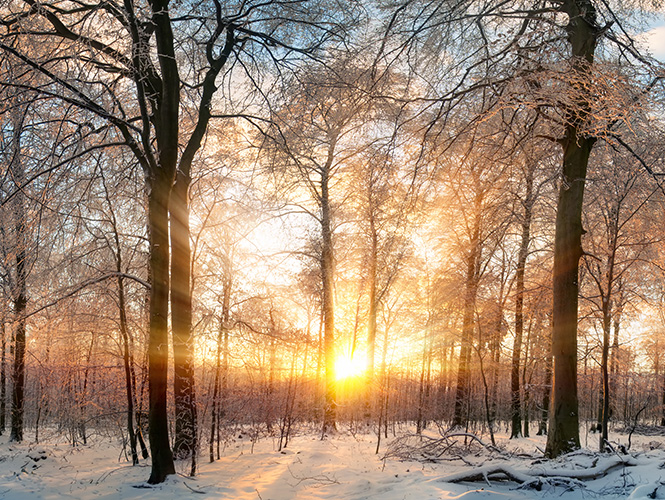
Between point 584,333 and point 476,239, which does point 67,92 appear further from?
point 584,333

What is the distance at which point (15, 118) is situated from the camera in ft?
16.8

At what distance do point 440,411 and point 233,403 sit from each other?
11034 mm

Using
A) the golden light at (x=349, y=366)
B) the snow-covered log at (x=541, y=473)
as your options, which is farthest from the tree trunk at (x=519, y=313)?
the snow-covered log at (x=541, y=473)

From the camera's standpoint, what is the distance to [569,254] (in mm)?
7117

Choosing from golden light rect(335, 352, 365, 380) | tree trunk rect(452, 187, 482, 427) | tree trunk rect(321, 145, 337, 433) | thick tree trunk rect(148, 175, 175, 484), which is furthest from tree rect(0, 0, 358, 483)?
golden light rect(335, 352, 365, 380)

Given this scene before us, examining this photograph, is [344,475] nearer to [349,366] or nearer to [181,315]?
[181,315]

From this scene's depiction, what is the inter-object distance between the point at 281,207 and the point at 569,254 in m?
8.41

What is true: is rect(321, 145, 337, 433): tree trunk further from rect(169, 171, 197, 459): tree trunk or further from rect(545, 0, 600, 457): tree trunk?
rect(545, 0, 600, 457): tree trunk

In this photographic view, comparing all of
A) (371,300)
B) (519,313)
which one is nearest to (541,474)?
(519,313)

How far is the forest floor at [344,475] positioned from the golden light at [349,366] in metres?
5.45

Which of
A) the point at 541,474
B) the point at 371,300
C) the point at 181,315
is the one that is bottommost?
the point at 541,474

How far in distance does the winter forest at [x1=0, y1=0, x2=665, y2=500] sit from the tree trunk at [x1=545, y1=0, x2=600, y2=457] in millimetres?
33

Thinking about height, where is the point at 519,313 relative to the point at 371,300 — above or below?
below

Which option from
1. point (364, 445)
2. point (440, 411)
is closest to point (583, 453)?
point (364, 445)
